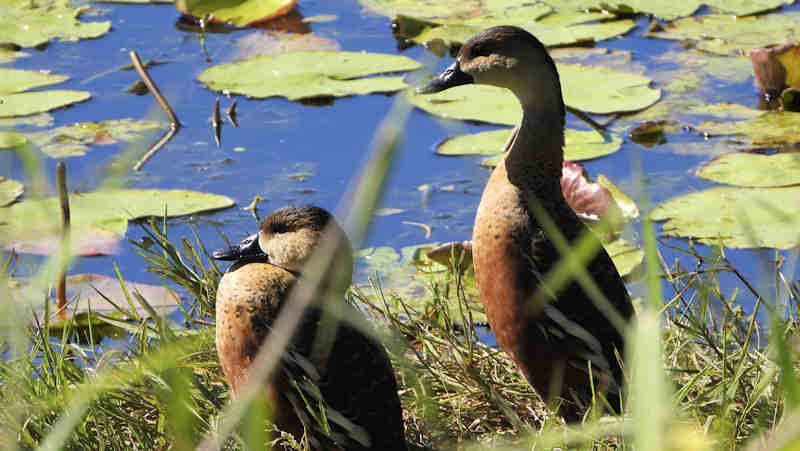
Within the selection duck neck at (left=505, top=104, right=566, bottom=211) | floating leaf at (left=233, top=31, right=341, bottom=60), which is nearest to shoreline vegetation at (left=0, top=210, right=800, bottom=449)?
duck neck at (left=505, top=104, right=566, bottom=211)

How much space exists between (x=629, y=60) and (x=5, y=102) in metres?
3.31

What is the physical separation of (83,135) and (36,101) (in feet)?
1.68

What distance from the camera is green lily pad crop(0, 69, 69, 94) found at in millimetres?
5492

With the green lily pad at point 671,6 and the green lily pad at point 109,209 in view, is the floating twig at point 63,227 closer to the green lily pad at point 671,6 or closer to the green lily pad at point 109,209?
the green lily pad at point 109,209

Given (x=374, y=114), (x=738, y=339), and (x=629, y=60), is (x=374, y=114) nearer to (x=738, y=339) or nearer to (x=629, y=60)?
(x=629, y=60)

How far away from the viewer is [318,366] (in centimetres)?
257

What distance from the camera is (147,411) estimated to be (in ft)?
9.26

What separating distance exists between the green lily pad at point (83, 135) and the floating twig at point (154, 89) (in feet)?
0.21

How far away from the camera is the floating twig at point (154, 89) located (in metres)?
4.93

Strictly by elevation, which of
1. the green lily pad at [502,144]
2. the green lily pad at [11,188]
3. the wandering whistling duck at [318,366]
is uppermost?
the wandering whistling duck at [318,366]

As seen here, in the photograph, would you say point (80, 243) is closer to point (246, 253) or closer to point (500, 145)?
point (246, 253)

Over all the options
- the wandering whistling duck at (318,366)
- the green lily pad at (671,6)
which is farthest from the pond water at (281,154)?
the wandering whistling duck at (318,366)

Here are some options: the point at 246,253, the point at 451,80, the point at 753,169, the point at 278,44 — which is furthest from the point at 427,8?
the point at 246,253

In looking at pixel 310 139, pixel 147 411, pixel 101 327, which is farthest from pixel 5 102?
pixel 147 411
